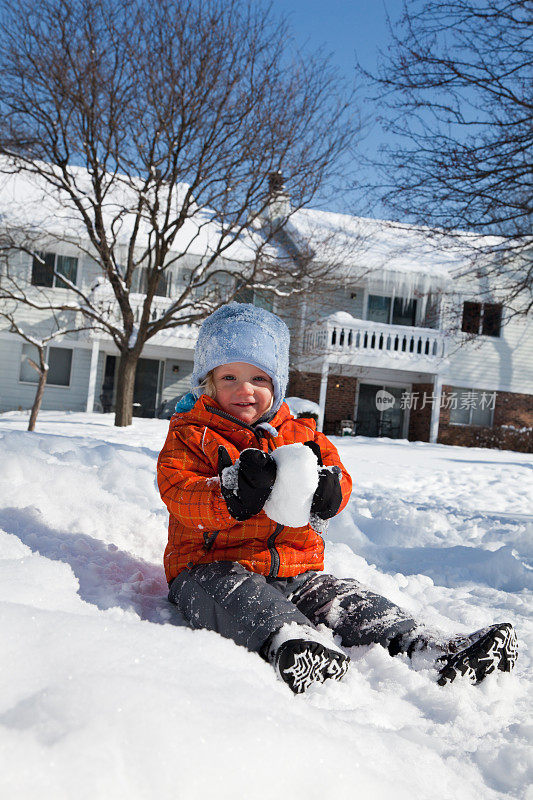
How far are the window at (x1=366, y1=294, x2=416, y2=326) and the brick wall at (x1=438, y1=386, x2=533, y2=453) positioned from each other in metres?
2.71

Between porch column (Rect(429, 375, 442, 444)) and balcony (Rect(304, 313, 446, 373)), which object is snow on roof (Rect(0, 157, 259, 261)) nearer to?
balcony (Rect(304, 313, 446, 373))

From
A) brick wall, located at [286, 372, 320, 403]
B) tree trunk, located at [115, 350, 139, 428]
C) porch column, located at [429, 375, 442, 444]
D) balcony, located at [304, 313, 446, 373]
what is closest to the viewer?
tree trunk, located at [115, 350, 139, 428]

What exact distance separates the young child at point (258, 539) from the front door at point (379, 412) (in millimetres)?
18184

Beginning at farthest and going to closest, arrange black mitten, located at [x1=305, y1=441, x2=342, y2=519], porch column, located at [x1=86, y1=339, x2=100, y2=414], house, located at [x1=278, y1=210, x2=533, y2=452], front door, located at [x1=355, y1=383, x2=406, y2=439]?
1. front door, located at [x1=355, y1=383, x2=406, y2=439]
2. house, located at [x1=278, y1=210, x2=533, y2=452]
3. porch column, located at [x1=86, y1=339, x2=100, y2=414]
4. black mitten, located at [x1=305, y1=441, x2=342, y2=519]

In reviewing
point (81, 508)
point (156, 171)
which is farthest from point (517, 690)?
A: point (156, 171)

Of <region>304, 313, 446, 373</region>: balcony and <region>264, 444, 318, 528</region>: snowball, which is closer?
<region>264, 444, 318, 528</region>: snowball

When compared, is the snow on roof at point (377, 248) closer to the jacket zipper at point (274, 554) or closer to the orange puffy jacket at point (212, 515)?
the orange puffy jacket at point (212, 515)

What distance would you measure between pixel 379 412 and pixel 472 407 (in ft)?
10.2

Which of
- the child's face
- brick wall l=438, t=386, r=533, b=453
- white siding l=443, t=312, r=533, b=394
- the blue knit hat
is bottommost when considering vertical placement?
brick wall l=438, t=386, r=533, b=453

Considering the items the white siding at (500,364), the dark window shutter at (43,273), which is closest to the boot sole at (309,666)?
the dark window shutter at (43,273)

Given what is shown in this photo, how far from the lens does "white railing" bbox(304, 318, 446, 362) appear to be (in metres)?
18.7

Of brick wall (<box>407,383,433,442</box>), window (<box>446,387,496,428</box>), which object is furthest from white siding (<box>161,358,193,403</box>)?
window (<box>446,387,496,428</box>)

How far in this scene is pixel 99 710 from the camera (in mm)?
1043

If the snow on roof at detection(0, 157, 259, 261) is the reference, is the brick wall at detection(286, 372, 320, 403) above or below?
below
